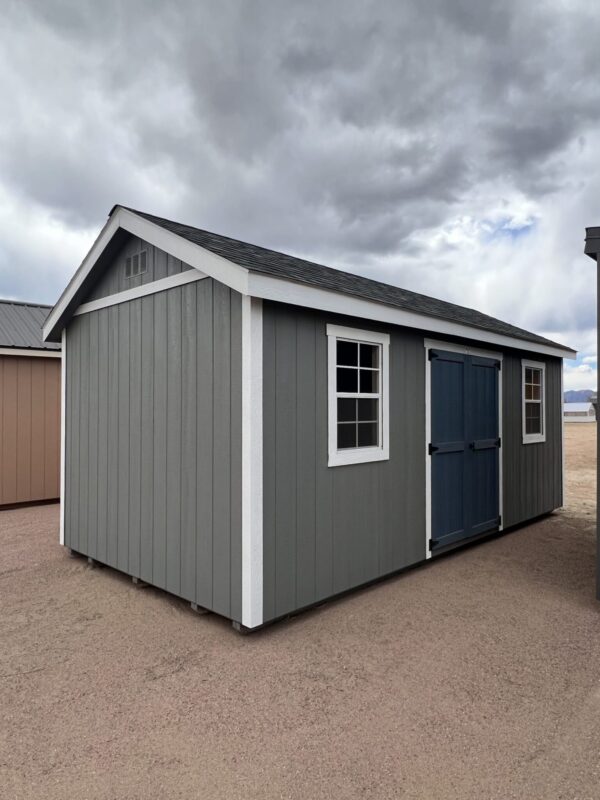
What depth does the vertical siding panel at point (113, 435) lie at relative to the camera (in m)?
4.46

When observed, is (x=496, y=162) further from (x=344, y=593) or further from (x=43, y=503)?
(x=43, y=503)

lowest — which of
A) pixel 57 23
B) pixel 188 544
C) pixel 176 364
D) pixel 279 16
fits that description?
pixel 188 544

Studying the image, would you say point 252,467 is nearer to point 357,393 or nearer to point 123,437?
point 357,393

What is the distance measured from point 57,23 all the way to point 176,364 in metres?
4.98

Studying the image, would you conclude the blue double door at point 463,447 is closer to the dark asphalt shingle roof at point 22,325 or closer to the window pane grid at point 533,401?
the window pane grid at point 533,401

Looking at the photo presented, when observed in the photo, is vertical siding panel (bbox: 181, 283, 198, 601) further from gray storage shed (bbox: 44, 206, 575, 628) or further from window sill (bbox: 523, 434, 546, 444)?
window sill (bbox: 523, 434, 546, 444)

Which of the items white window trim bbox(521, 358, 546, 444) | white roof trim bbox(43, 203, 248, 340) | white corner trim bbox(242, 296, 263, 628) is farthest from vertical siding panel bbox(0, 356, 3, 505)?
white window trim bbox(521, 358, 546, 444)

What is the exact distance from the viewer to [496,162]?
9328 mm

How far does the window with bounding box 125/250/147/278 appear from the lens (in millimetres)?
4141

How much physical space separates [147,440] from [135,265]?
1556mm

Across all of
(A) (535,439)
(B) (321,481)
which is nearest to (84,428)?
(B) (321,481)

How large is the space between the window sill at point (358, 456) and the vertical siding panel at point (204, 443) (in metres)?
0.94

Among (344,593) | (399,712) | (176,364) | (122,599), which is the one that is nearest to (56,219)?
(176,364)

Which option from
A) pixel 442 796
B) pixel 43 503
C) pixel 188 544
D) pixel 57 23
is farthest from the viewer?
pixel 43 503
